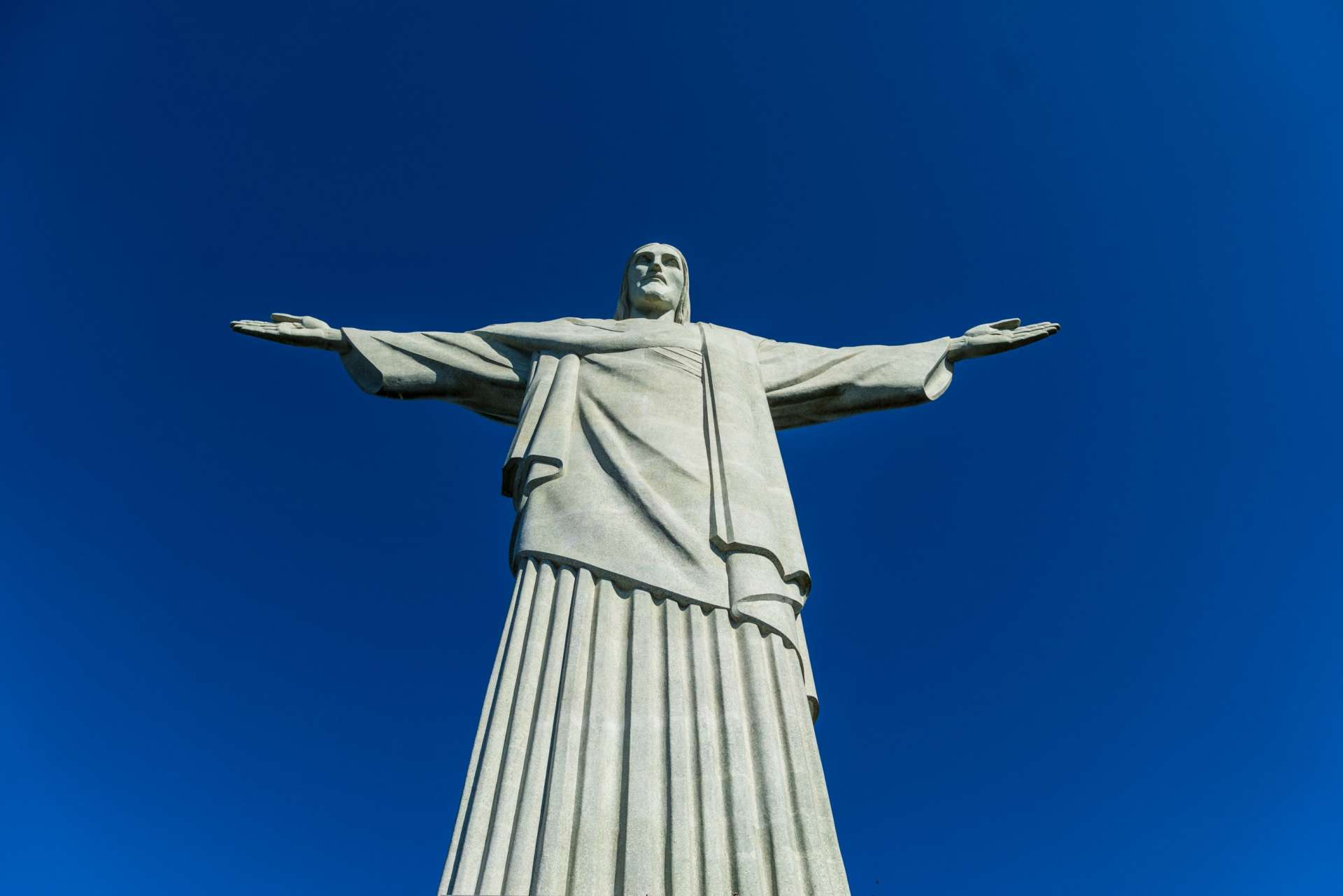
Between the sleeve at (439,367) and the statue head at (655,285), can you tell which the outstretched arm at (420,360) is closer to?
the sleeve at (439,367)

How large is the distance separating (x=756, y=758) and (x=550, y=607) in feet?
5.86

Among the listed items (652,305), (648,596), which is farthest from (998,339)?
(648,596)

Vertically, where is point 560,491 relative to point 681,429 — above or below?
below

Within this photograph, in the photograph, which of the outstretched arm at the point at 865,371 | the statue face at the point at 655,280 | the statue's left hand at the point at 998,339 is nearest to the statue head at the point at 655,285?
the statue face at the point at 655,280

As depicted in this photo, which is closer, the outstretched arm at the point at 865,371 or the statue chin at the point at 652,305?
the outstretched arm at the point at 865,371

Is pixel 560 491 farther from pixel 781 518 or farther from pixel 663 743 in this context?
pixel 663 743

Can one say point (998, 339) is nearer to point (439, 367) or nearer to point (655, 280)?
point (655, 280)

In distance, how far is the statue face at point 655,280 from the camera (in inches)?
457

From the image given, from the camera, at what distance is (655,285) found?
11.6 metres

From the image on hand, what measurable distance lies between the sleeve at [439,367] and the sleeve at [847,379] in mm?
2314

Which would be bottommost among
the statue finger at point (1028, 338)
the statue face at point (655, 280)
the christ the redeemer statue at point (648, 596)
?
the christ the redeemer statue at point (648, 596)

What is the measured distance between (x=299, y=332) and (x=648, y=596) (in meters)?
4.63

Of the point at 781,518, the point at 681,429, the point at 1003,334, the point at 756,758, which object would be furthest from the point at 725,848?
the point at 1003,334

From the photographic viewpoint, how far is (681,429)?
9.43 m
